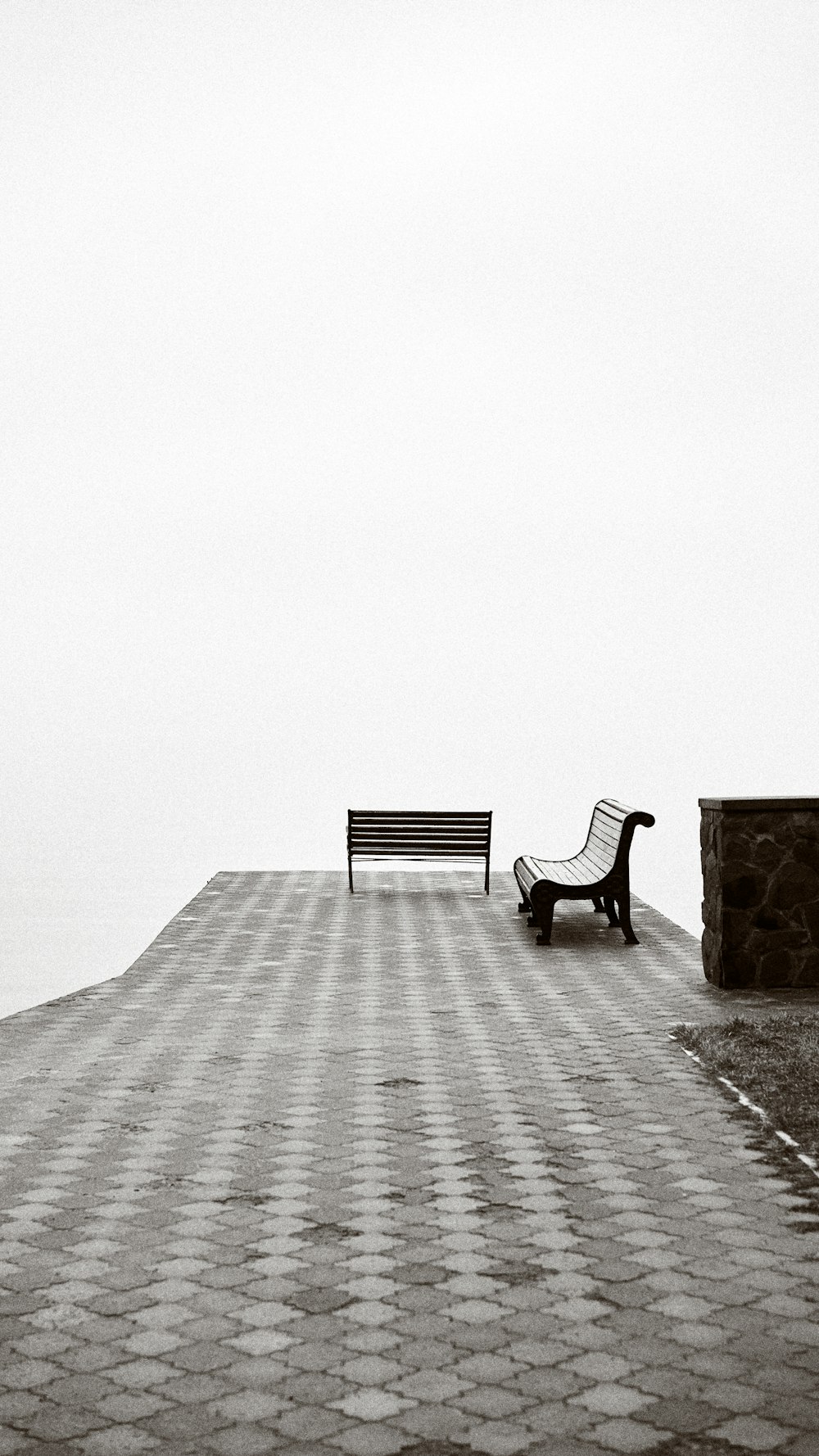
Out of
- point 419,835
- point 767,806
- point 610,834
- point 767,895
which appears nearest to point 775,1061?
point 767,895

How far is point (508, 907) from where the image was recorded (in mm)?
12711

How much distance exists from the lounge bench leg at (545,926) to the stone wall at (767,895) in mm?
1951

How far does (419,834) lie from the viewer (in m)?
13.7

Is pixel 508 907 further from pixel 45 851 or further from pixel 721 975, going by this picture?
pixel 45 851

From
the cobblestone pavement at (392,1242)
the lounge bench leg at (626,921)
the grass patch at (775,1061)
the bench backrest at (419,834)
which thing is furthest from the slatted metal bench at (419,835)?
the grass patch at (775,1061)

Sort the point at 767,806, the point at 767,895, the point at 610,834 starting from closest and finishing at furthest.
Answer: the point at 767,895, the point at 767,806, the point at 610,834

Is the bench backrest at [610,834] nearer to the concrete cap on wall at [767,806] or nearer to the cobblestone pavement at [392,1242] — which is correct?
the concrete cap on wall at [767,806]

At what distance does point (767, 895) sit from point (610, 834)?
8.61 ft

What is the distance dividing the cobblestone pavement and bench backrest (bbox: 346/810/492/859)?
5771mm

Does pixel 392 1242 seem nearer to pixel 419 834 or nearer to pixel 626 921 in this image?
pixel 626 921

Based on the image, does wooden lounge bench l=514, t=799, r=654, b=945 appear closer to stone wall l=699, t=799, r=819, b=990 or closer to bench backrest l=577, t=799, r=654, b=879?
bench backrest l=577, t=799, r=654, b=879

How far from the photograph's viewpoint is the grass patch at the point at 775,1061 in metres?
5.18

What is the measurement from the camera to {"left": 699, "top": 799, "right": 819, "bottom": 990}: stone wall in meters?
8.35

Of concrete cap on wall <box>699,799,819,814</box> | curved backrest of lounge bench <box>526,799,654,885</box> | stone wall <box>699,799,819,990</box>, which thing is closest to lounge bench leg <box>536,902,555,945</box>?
curved backrest of lounge bench <box>526,799,654,885</box>
